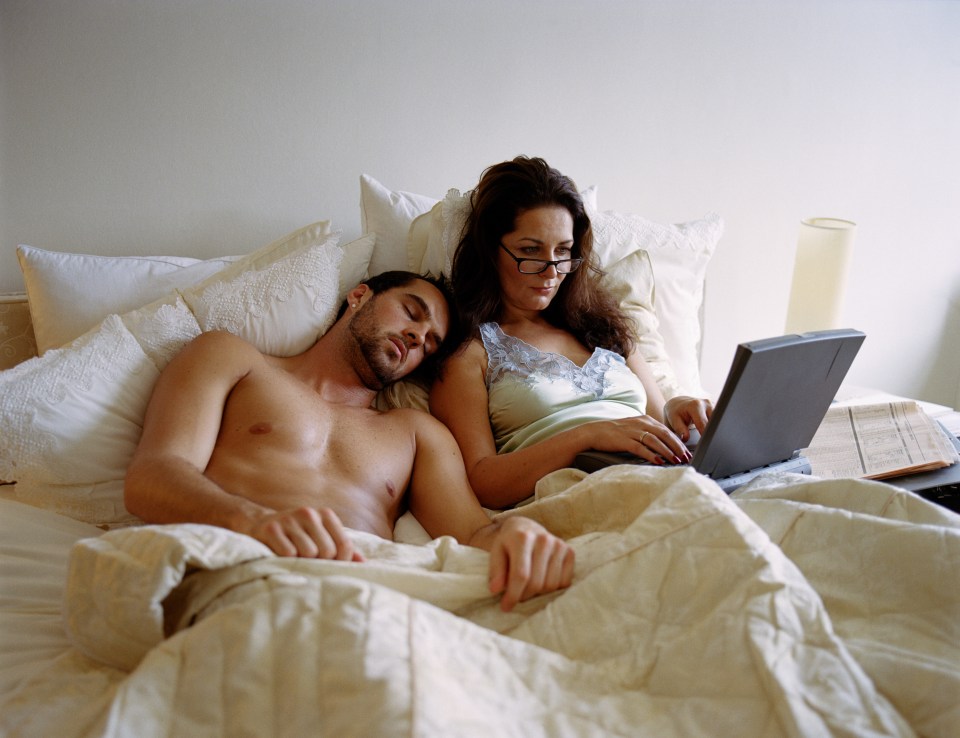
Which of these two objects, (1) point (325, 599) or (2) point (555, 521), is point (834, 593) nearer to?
(2) point (555, 521)

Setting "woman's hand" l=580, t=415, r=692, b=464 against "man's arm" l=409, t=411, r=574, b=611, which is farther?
"woman's hand" l=580, t=415, r=692, b=464

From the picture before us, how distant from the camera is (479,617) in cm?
113

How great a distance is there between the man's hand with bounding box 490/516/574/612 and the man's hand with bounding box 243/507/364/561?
0.61 feet

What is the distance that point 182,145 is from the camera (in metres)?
2.00

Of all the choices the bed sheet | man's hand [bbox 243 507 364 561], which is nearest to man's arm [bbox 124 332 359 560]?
man's hand [bbox 243 507 364 561]

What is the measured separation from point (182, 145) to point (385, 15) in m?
0.58

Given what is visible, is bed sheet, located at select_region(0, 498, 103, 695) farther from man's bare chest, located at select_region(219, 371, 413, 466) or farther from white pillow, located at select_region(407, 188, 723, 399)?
white pillow, located at select_region(407, 188, 723, 399)

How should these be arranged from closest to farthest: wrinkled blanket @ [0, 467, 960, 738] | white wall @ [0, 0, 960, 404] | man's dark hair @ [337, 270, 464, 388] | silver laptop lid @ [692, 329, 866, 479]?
1. wrinkled blanket @ [0, 467, 960, 738]
2. silver laptop lid @ [692, 329, 866, 479]
3. man's dark hair @ [337, 270, 464, 388]
4. white wall @ [0, 0, 960, 404]

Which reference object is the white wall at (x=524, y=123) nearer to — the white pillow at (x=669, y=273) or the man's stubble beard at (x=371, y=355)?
the white pillow at (x=669, y=273)

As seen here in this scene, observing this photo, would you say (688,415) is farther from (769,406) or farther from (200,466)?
(200,466)

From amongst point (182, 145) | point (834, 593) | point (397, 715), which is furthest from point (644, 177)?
point (397, 715)

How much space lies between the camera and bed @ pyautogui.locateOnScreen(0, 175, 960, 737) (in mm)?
881

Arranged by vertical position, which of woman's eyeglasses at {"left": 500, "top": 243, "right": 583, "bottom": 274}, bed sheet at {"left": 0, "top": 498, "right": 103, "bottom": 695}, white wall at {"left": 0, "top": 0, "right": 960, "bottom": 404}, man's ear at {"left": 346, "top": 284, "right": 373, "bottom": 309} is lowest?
bed sheet at {"left": 0, "top": 498, "right": 103, "bottom": 695}

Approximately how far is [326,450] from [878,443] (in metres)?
1.04
